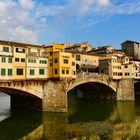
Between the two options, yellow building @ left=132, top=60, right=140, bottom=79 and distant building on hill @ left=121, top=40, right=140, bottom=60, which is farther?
distant building on hill @ left=121, top=40, right=140, bottom=60

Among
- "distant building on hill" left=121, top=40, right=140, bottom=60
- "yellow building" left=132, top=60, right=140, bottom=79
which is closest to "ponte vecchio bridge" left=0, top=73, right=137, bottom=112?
"yellow building" left=132, top=60, right=140, bottom=79

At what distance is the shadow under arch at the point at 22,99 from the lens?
51344 millimetres

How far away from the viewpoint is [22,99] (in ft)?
197

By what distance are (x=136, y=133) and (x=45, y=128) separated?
15.6 meters

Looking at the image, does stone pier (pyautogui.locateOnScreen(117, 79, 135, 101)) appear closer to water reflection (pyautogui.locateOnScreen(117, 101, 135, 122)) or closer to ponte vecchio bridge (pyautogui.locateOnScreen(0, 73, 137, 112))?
water reflection (pyautogui.locateOnScreen(117, 101, 135, 122))

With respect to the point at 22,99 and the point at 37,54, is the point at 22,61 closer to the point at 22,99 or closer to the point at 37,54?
the point at 37,54

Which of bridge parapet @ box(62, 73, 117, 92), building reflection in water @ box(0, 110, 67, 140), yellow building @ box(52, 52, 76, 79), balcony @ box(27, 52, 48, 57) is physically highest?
balcony @ box(27, 52, 48, 57)

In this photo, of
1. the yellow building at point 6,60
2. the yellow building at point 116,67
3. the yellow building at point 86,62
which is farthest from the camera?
the yellow building at point 116,67

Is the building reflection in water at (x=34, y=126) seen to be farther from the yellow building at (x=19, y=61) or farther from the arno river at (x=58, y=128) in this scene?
the yellow building at (x=19, y=61)

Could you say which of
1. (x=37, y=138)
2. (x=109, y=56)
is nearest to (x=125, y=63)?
(x=109, y=56)

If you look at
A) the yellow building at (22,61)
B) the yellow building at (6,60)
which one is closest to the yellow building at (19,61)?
the yellow building at (22,61)

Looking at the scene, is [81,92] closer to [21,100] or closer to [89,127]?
[21,100]

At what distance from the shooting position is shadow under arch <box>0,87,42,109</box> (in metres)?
51.3

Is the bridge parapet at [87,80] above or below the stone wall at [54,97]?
above
